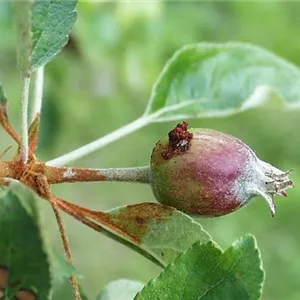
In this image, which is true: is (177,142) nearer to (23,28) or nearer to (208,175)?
(208,175)

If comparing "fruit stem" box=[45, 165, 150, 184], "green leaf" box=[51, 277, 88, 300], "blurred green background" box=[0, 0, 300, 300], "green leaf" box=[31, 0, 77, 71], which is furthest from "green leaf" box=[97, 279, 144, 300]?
"blurred green background" box=[0, 0, 300, 300]

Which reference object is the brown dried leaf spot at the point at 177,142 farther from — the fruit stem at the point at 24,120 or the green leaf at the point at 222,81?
the green leaf at the point at 222,81

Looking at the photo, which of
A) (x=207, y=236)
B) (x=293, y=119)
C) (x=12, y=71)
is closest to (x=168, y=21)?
(x=12, y=71)

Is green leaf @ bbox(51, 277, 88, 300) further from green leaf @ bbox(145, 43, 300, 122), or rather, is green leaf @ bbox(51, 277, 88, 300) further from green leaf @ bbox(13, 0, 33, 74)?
green leaf @ bbox(145, 43, 300, 122)

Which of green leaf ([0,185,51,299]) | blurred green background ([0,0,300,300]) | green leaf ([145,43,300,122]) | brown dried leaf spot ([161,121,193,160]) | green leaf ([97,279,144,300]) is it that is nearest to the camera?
green leaf ([0,185,51,299])

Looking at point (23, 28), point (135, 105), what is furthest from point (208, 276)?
point (135, 105)

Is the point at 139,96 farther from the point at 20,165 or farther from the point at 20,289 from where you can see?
the point at 20,289
